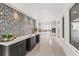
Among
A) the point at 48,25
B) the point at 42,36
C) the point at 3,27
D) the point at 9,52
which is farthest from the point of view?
the point at 48,25

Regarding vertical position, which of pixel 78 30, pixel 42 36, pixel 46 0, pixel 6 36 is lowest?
pixel 42 36

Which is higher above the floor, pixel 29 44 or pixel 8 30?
pixel 8 30

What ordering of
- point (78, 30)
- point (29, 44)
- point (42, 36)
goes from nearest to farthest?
point (78, 30)
point (29, 44)
point (42, 36)

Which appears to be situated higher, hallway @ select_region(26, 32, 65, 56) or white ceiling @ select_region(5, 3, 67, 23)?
white ceiling @ select_region(5, 3, 67, 23)

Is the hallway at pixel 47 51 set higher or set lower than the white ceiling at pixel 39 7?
lower

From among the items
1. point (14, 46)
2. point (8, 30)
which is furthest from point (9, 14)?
point (14, 46)

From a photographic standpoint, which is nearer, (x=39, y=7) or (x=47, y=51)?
(x=39, y=7)

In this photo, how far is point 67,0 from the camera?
140 inches

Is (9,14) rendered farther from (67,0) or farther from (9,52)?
(67,0)

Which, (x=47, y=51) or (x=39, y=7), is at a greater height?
(x=39, y=7)

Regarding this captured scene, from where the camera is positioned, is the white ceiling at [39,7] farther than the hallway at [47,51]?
No

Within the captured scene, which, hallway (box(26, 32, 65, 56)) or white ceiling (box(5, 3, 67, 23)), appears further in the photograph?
hallway (box(26, 32, 65, 56))

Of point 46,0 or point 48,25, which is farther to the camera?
point 48,25

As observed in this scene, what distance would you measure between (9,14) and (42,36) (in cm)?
951
